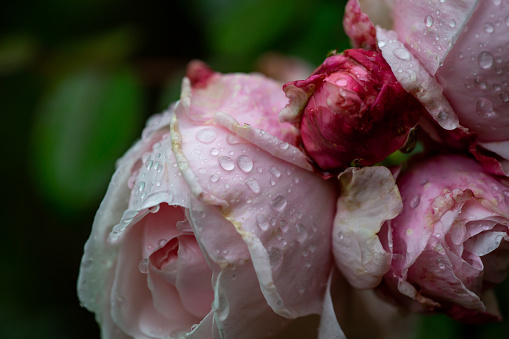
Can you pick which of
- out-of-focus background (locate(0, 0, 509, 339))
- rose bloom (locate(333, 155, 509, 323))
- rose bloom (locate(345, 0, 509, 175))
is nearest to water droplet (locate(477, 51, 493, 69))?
rose bloom (locate(345, 0, 509, 175))

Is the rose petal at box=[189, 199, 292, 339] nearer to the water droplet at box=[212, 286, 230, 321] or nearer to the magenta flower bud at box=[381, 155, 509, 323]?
the water droplet at box=[212, 286, 230, 321]

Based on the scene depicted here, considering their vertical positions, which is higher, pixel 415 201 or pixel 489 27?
pixel 489 27

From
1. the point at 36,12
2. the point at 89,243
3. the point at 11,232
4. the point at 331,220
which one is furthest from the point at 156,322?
the point at 36,12

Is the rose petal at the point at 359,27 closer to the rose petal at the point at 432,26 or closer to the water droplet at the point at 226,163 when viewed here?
the rose petal at the point at 432,26

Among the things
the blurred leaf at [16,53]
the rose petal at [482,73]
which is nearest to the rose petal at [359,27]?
the rose petal at [482,73]

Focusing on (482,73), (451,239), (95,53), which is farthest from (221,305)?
(95,53)

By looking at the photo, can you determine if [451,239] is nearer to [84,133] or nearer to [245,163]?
[245,163]

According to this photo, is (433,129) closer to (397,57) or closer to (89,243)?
(397,57)
